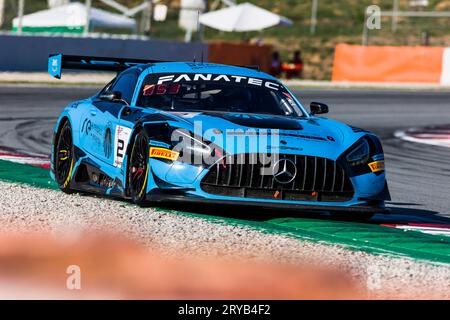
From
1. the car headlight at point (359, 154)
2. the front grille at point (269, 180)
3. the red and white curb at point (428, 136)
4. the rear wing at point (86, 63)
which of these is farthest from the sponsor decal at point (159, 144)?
the red and white curb at point (428, 136)

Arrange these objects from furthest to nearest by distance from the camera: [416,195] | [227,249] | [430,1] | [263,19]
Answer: [430,1] → [263,19] → [416,195] → [227,249]

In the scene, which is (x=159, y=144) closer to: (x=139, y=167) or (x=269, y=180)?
(x=139, y=167)

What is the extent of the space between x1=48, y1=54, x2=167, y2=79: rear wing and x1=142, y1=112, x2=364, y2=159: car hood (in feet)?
6.51

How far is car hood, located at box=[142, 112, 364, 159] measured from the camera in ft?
30.4

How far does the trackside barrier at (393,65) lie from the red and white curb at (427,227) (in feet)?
99.9

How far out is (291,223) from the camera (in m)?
9.59

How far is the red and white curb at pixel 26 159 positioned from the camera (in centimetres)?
1341

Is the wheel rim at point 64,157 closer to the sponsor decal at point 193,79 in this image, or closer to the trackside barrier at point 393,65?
the sponsor decal at point 193,79

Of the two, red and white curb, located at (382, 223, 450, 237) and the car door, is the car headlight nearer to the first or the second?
red and white curb, located at (382, 223, 450, 237)

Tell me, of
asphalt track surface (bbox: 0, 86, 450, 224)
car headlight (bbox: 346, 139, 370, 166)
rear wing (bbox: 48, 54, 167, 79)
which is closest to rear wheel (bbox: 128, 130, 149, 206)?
car headlight (bbox: 346, 139, 370, 166)
